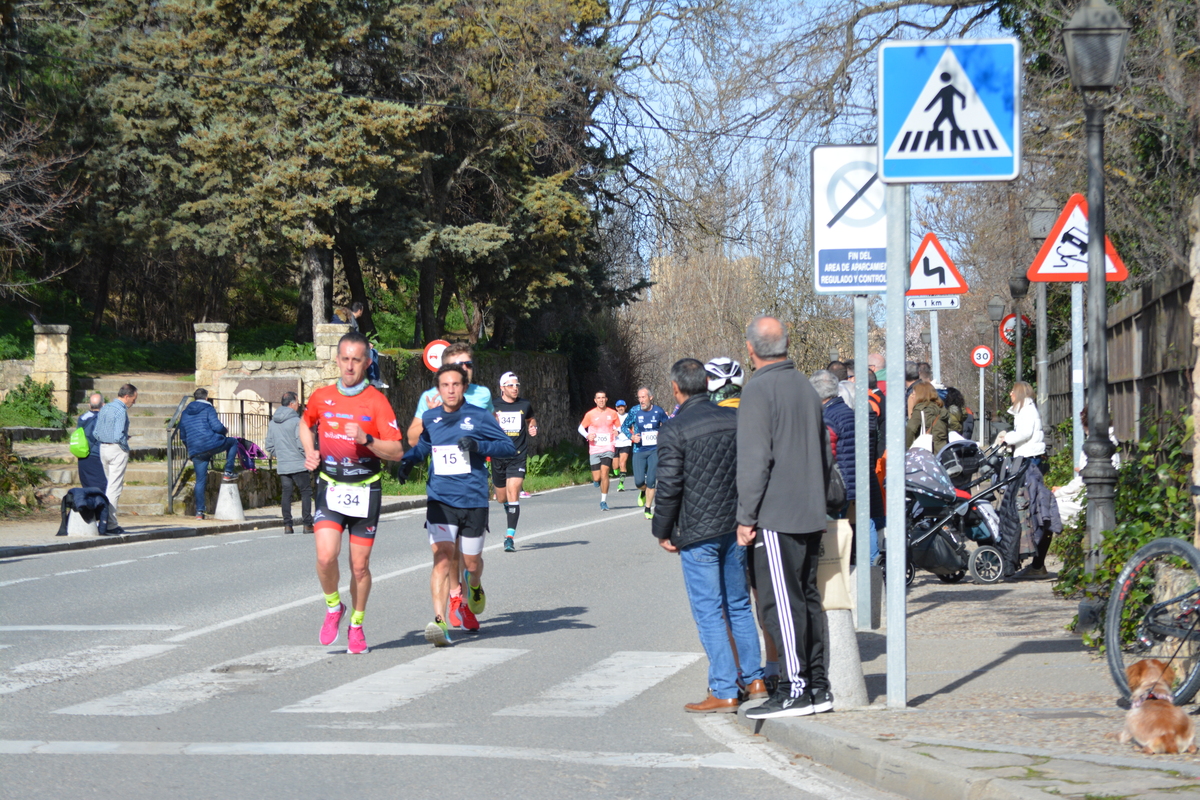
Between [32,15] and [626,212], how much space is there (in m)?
15.3

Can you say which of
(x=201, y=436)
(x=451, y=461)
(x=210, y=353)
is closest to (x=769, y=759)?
(x=451, y=461)

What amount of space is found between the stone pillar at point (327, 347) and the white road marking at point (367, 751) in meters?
23.0

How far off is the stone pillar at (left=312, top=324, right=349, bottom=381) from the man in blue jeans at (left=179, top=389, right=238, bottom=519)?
23.7ft

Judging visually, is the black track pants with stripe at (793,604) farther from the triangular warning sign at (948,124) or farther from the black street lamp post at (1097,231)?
the black street lamp post at (1097,231)

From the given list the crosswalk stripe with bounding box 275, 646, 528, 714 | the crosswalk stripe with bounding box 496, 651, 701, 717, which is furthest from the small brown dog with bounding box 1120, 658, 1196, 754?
the crosswalk stripe with bounding box 275, 646, 528, 714

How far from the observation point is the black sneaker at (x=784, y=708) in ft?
21.8

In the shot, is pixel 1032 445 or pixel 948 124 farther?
pixel 1032 445

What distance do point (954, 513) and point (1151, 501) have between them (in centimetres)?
323

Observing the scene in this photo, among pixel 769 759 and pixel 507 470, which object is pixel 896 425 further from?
pixel 507 470

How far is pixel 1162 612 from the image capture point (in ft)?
22.1

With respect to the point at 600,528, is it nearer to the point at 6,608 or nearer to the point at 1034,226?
the point at 1034,226

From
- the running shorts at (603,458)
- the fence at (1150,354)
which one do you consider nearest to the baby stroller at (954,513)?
the fence at (1150,354)

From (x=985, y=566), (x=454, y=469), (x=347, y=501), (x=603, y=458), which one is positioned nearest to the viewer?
(x=347, y=501)

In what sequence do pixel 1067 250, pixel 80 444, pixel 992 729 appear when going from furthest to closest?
pixel 80 444
pixel 1067 250
pixel 992 729
